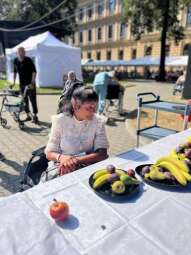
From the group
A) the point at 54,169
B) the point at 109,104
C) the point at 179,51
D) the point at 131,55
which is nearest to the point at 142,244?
the point at 54,169

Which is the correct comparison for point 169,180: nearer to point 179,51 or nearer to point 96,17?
point 179,51

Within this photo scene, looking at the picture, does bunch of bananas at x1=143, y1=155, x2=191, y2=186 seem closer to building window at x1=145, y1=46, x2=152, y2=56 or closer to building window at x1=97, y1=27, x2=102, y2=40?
building window at x1=145, y1=46, x2=152, y2=56

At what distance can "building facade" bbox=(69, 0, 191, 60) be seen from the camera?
35.0 m

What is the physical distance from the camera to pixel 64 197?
1288 millimetres

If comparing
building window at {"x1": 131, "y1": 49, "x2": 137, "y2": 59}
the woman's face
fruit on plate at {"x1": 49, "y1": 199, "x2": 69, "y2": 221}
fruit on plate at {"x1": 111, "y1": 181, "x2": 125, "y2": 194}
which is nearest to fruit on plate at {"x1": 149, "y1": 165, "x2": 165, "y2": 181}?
fruit on plate at {"x1": 111, "y1": 181, "x2": 125, "y2": 194}

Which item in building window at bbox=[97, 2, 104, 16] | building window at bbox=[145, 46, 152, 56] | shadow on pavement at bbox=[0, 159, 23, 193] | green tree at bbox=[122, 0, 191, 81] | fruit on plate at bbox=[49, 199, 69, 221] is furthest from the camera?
building window at bbox=[97, 2, 104, 16]

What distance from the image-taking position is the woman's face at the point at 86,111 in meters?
1.99

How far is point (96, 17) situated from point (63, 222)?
1948 inches

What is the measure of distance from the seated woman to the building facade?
3426 centimetres

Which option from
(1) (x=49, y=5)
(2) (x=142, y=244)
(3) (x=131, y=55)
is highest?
(1) (x=49, y=5)

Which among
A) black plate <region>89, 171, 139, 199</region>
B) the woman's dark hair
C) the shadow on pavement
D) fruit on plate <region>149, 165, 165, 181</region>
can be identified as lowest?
the shadow on pavement

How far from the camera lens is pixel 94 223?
1082 mm

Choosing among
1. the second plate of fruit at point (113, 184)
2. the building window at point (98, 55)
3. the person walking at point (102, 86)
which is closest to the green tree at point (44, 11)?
the building window at point (98, 55)

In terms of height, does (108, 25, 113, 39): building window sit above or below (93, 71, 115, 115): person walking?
above
